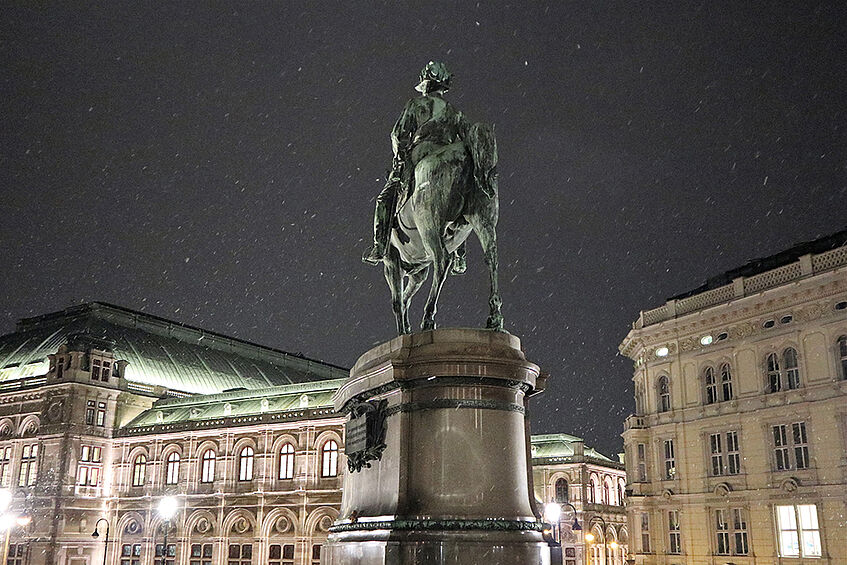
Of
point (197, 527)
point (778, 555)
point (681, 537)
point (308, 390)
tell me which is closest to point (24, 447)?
point (197, 527)

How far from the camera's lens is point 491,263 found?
1237 cm

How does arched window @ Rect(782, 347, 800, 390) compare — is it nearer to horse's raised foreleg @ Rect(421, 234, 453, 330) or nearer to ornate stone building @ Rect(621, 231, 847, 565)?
ornate stone building @ Rect(621, 231, 847, 565)

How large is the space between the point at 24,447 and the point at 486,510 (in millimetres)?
72148

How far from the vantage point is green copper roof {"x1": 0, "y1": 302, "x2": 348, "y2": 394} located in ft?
260

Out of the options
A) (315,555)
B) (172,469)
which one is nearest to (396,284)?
(315,555)

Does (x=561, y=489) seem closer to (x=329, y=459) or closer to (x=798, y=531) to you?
(x=329, y=459)

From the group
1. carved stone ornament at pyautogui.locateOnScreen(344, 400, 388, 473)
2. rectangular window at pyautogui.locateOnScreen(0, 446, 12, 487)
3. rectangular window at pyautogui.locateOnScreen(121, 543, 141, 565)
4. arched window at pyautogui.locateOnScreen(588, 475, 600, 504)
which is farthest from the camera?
rectangular window at pyautogui.locateOnScreen(0, 446, 12, 487)

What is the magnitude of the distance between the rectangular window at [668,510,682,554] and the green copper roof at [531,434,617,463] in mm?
25282

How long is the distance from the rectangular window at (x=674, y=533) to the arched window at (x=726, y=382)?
7049 mm

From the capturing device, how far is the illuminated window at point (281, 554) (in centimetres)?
6016

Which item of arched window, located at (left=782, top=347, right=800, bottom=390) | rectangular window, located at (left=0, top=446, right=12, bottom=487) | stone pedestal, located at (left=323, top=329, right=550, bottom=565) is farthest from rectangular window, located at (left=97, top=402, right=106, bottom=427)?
stone pedestal, located at (left=323, top=329, right=550, bottom=565)

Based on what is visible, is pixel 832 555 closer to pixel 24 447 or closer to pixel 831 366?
pixel 831 366

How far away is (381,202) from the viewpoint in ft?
43.4

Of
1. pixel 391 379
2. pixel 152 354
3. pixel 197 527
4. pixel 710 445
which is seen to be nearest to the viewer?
pixel 391 379
